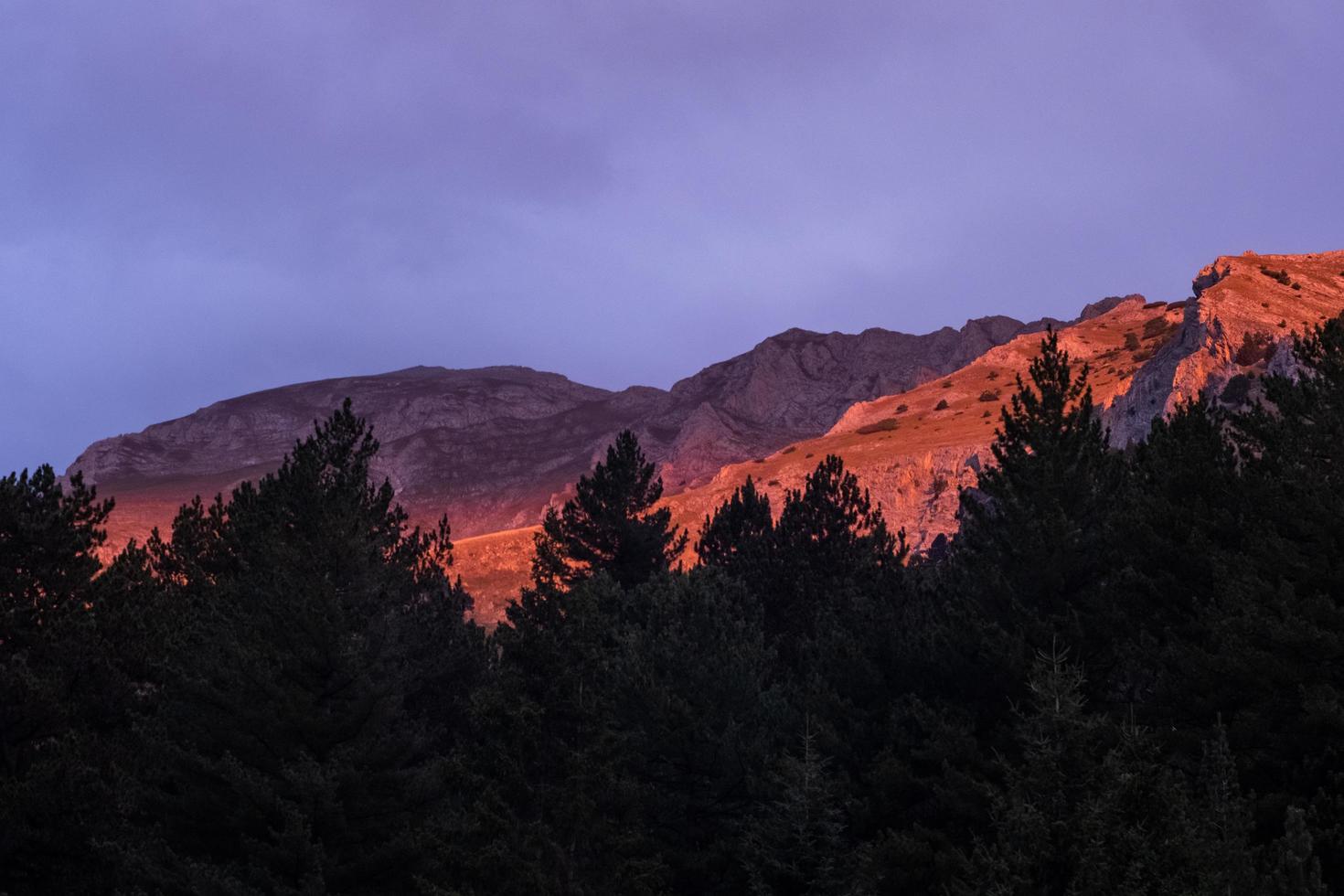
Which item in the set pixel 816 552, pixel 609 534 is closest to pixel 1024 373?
pixel 816 552

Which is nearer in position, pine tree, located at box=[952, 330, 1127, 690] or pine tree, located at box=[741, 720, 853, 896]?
pine tree, located at box=[741, 720, 853, 896]

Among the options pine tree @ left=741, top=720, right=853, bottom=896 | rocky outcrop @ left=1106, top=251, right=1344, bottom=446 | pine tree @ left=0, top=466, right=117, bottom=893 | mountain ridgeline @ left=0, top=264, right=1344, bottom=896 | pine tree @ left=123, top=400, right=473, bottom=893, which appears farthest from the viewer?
rocky outcrop @ left=1106, top=251, right=1344, bottom=446

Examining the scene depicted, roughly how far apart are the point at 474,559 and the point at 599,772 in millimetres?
101139

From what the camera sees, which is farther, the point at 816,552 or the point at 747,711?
the point at 816,552

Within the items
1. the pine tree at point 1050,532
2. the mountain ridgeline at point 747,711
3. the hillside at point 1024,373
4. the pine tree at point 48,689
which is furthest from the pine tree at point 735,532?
the pine tree at point 48,689

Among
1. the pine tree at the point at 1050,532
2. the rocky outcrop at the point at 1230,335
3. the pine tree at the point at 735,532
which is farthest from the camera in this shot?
the rocky outcrop at the point at 1230,335

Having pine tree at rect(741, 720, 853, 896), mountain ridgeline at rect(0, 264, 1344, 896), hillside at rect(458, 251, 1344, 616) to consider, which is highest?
hillside at rect(458, 251, 1344, 616)

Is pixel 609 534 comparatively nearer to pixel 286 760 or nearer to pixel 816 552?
pixel 816 552

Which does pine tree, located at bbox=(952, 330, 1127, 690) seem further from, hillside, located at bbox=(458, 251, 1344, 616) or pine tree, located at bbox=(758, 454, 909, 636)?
pine tree, located at bbox=(758, 454, 909, 636)

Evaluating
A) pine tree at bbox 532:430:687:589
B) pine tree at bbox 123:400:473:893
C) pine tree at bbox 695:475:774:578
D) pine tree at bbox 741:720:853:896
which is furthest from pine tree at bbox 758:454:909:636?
pine tree at bbox 123:400:473:893

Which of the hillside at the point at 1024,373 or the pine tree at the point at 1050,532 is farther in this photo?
the hillside at the point at 1024,373

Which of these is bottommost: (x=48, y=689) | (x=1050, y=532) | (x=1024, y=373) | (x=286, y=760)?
(x=286, y=760)

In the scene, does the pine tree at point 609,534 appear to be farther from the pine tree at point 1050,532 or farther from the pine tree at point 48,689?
the pine tree at point 48,689

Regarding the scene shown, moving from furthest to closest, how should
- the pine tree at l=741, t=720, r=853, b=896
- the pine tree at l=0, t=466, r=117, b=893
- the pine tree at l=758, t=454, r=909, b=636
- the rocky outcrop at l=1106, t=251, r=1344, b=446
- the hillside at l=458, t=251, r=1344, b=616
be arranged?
the hillside at l=458, t=251, r=1344, b=616 < the rocky outcrop at l=1106, t=251, r=1344, b=446 < the pine tree at l=758, t=454, r=909, b=636 < the pine tree at l=0, t=466, r=117, b=893 < the pine tree at l=741, t=720, r=853, b=896
